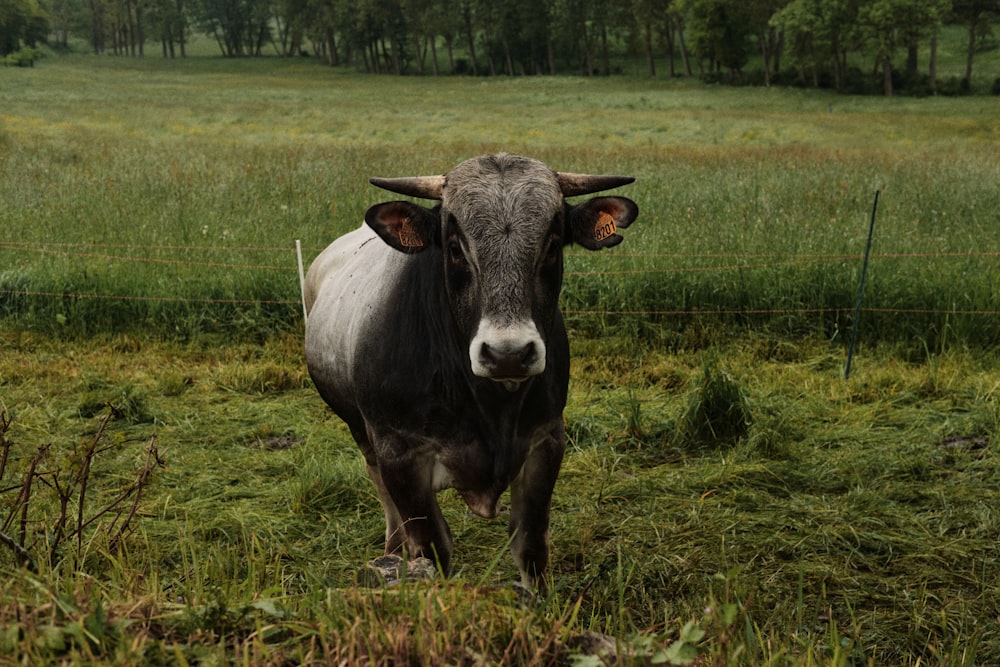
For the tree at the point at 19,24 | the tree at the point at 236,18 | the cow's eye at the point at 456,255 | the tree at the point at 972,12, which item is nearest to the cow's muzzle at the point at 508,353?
the cow's eye at the point at 456,255

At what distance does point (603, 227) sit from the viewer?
3.95m

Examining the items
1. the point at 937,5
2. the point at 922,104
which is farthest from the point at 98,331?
the point at 937,5

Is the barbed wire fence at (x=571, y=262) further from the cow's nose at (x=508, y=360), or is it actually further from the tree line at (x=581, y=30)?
the tree line at (x=581, y=30)

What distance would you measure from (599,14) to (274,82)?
26979 mm

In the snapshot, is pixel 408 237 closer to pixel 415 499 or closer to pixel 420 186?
pixel 420 186

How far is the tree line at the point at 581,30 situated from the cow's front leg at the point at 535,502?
54.4 metres

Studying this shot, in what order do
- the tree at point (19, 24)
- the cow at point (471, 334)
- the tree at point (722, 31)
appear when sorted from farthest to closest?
the tree at point (19, 24) → the tree at point (722, 31) → the cow at point (471, 334)

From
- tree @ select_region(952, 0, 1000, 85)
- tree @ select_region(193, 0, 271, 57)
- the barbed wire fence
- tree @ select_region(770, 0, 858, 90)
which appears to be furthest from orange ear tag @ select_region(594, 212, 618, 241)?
tree @ select_region(193, 0, 271, 57)

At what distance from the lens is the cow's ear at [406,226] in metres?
3.77

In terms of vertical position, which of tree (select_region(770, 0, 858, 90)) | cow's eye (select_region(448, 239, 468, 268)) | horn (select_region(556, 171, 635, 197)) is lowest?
cow's eye (select_region(448, 239, 468, 268))

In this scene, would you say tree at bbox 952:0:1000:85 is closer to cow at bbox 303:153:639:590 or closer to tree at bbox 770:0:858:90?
tree at bbox 770:0:858:90

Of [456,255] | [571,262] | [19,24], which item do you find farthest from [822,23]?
[19,24]

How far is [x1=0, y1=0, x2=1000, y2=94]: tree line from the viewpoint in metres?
53.5

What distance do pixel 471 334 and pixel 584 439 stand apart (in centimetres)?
316
